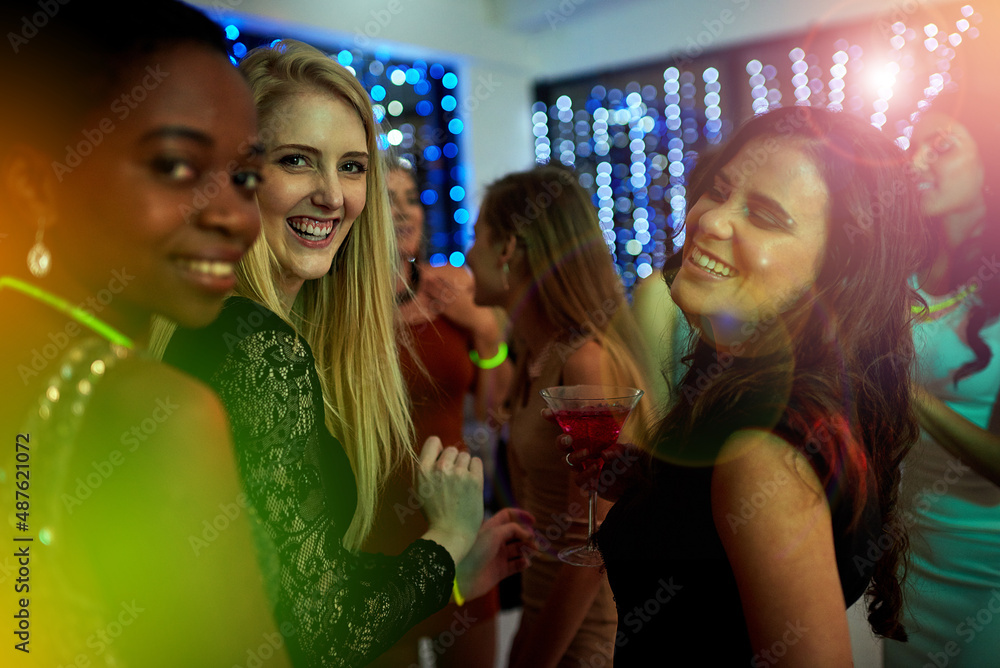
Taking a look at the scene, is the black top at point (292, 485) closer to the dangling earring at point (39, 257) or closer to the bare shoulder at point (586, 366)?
the dangling earring at point (39, 257)

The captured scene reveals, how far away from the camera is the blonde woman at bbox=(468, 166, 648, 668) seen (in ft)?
5.76

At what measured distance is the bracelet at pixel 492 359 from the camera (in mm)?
2901

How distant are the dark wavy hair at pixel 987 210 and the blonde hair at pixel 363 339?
58.3 inches

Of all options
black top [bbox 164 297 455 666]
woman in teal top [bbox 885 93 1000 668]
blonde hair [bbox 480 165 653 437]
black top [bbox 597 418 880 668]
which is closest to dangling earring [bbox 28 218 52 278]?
black top [bbox 164 297 455 666]

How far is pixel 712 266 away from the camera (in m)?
1.25

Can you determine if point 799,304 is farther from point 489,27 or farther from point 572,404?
point 489,27

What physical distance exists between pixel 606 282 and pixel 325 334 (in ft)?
3.02

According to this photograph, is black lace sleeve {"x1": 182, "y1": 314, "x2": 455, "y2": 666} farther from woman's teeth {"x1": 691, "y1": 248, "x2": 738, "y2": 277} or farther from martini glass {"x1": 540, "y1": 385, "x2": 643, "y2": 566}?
woman's teeth {"x1": 691, "y1": 248, "x2": 738, "y2": 277}

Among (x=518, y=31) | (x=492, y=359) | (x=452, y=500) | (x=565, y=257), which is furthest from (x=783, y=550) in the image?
(x=518, y=31)

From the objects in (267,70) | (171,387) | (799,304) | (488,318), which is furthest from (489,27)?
(171,387)

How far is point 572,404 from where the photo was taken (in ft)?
4.81

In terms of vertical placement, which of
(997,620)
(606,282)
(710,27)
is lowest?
(997,620)

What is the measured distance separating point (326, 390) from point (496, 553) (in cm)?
53

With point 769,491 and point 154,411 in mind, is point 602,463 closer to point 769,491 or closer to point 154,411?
point 769,491
